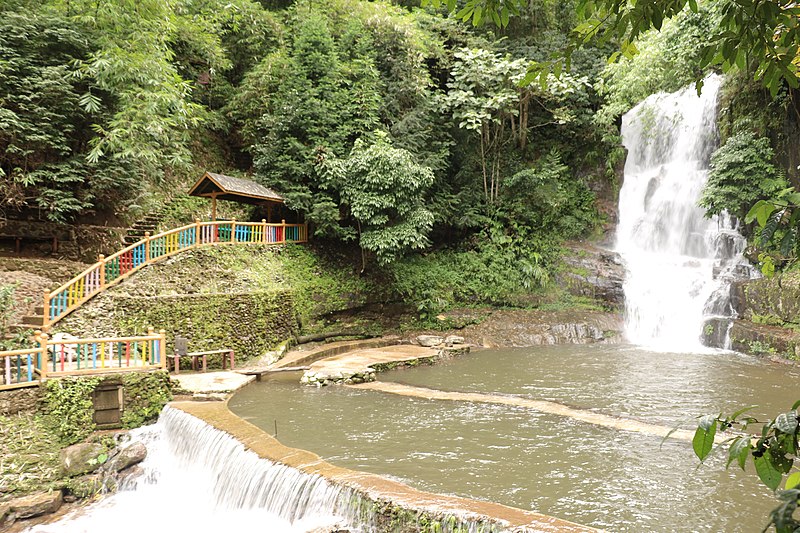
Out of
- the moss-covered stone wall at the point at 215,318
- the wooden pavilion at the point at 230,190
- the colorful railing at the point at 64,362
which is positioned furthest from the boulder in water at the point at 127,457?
the wooden pavilion at the point at 230,190

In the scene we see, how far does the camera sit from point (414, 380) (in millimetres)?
11672

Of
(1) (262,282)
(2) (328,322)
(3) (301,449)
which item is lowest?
(3) (301,449)

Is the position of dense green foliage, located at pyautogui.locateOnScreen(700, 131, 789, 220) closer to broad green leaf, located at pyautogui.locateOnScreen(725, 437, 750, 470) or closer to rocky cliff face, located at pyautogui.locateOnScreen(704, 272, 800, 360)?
rocky cliff face, located at pyautogui.locateOnScreen(704, 272, 800, 360)

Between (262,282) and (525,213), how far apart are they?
36.9 ft

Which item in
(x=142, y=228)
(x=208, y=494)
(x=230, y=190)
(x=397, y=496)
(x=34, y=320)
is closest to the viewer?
(x=397, y=496)

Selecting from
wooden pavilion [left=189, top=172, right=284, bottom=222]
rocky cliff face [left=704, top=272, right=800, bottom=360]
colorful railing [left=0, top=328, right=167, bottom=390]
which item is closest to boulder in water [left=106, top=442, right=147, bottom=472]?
colorful railing [left=0, top=328, right=167, bottom=390]

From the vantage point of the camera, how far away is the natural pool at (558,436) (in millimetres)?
5551

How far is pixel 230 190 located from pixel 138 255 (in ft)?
10.6

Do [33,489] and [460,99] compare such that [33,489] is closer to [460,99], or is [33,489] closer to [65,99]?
[65,99]

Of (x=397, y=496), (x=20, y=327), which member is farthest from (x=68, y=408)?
(x=397, y=496)

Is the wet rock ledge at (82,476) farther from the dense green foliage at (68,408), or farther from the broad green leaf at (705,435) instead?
the broad green leaf at (705,435)

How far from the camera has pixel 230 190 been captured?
14.8m

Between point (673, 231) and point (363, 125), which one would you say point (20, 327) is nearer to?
point (363, 125)

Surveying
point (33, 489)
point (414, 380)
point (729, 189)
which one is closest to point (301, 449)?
point (33, 489)
